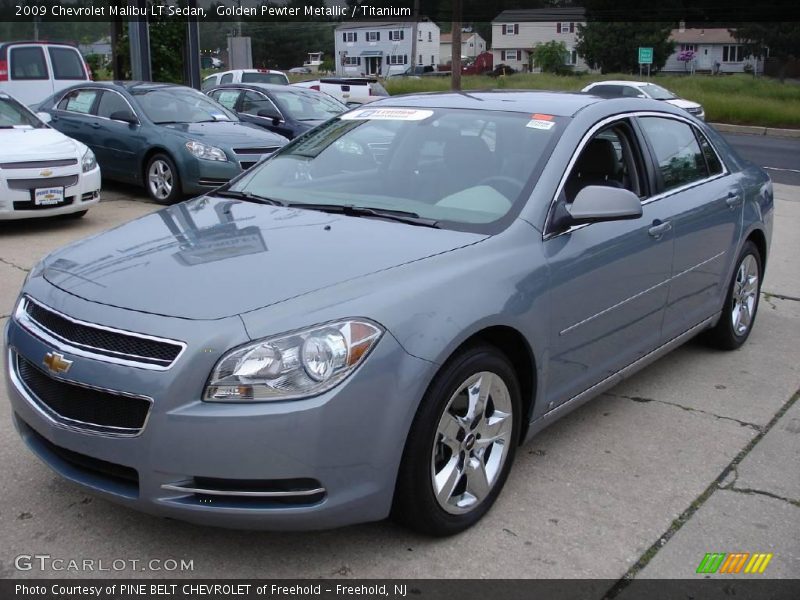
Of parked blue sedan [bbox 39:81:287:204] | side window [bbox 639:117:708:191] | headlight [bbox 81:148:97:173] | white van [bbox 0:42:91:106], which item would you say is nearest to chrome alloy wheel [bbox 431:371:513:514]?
side window [bbox 639:117:708:191]

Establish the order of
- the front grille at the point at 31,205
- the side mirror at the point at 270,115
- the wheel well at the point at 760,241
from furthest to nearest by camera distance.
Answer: the side mirror at the point at 270,115
the front grille at the point at 31,205
the wheel well at the point at 760,241

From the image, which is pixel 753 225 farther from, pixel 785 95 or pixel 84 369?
pixel 785 95

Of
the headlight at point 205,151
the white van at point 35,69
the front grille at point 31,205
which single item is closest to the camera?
the front grille at point 31,205

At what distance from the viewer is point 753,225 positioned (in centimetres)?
541

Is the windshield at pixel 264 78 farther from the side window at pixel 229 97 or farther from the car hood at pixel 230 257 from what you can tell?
the car hood at pixel 230 257

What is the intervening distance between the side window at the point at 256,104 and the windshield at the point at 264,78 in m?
6.90

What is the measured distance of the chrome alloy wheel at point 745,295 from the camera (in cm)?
546

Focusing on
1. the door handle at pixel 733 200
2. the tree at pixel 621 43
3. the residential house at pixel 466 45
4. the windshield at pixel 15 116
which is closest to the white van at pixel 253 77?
the windshield at pixel 15 116

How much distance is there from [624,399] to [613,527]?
149 cm

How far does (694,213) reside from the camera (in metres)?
4.67

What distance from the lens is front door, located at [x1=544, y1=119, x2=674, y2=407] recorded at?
12.0ft

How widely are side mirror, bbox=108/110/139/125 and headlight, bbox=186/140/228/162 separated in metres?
1.07

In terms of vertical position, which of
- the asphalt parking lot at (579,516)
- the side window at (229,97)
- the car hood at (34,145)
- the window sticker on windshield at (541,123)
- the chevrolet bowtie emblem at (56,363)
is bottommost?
the asphalt parking lot at (579,516)

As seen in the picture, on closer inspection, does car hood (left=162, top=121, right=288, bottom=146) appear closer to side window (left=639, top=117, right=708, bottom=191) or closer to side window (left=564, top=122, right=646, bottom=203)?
side window (left=639, top=117, right=708, bottom=191)
